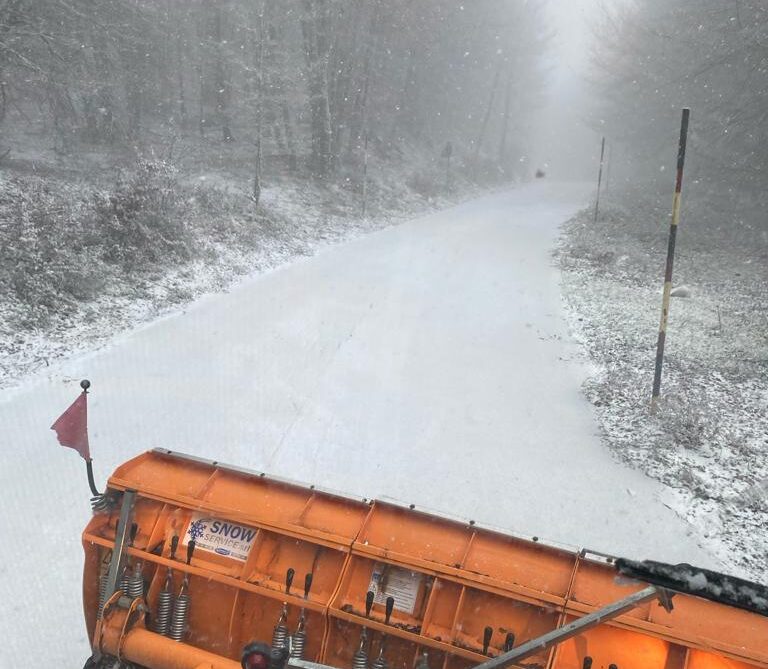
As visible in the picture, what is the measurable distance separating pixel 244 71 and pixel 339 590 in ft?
74.3

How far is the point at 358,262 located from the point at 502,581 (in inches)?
576

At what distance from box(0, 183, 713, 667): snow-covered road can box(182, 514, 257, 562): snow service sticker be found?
1382 mm

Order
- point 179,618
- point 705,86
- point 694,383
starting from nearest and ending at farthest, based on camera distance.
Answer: point 179,618 < point 694,383 < point 705,86

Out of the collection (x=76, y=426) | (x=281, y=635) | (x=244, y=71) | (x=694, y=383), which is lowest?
(x=281, y=635)

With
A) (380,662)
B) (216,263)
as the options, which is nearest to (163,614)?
(380,662)

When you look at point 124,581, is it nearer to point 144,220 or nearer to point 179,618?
point 179,618

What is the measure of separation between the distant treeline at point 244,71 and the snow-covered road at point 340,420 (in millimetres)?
8495

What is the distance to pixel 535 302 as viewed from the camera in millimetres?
14727

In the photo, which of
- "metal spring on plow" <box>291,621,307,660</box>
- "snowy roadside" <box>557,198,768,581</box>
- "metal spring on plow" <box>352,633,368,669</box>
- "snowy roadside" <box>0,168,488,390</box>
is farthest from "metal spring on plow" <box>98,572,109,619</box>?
"snowy roadside" <box>557,198,768,581</box>

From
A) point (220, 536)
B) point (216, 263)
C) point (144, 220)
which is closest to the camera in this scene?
point (220, 536)

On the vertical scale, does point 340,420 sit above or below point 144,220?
below

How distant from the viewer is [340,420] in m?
8.61

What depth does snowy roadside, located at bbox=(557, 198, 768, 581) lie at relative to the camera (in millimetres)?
6739

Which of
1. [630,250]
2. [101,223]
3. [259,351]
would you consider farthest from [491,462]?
[630,250]
